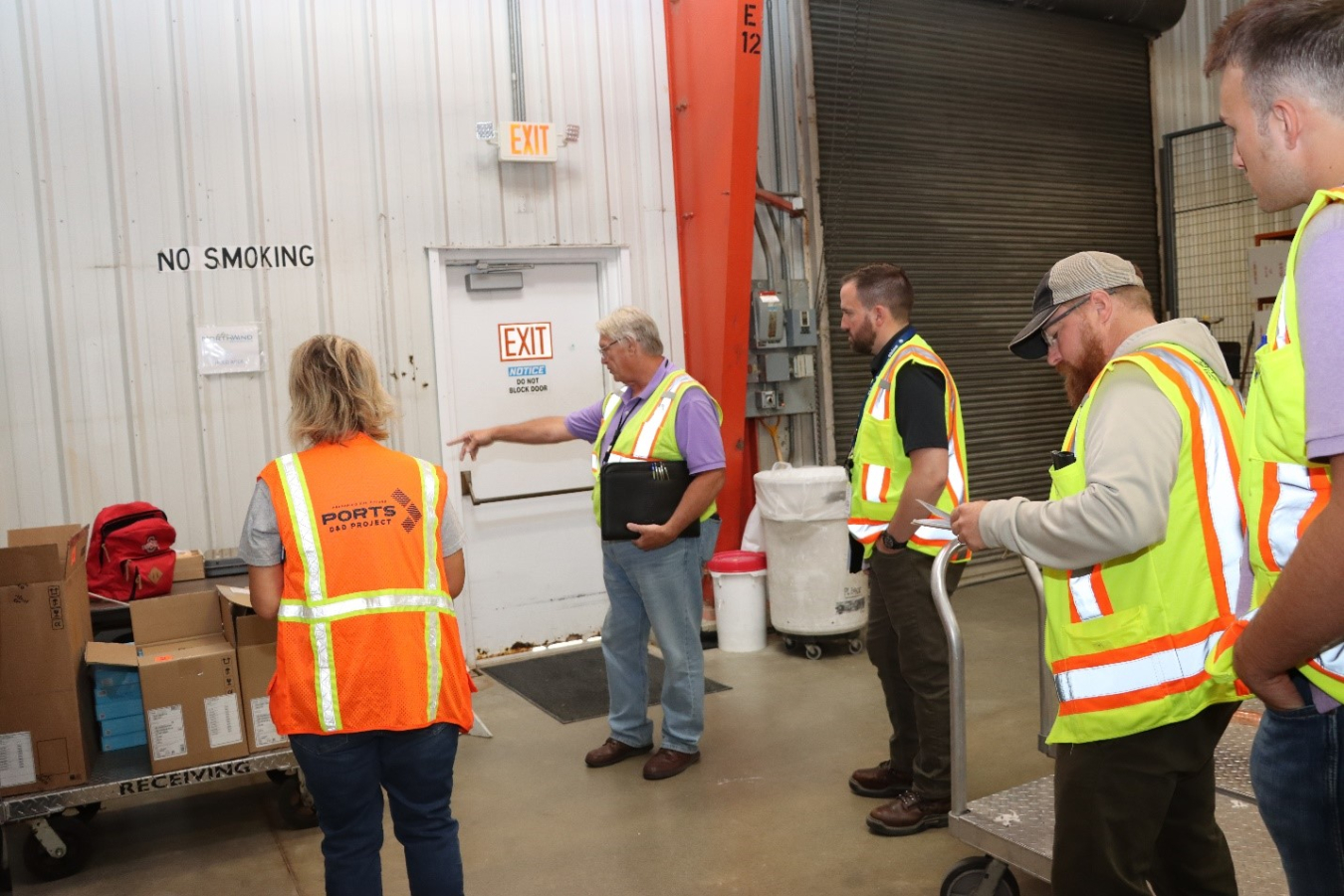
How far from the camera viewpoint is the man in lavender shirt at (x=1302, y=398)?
4.00ft

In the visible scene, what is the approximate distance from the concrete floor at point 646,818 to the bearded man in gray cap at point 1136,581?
1.34 meters

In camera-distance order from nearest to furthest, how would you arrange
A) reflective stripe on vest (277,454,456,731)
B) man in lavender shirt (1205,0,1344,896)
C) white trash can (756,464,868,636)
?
man in lavender shirt (1205,0,1344,896) → reflective stripe on vest (277,454,456,731) → white trash can (756,464,868,636)

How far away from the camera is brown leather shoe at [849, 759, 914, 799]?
12.3ft

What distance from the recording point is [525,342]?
5906 millimetres

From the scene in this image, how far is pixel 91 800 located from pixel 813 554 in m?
3.41

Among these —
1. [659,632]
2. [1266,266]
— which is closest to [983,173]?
[1266,266]

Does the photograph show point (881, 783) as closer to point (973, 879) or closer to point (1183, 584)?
point (973, 879)

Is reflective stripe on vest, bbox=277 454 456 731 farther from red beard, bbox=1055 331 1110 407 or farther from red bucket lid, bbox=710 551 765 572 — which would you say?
red bucket lid, bbox=710 551 765 572

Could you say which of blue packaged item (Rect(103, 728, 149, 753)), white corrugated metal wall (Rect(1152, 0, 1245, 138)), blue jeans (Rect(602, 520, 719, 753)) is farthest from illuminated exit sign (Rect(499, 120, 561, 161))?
white corrugated metal wall (Rect(1152, 0, 1245, 138))

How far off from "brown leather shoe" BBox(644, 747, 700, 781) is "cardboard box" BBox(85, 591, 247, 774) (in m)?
1.46

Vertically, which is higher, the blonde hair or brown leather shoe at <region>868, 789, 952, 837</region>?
the blonde hair

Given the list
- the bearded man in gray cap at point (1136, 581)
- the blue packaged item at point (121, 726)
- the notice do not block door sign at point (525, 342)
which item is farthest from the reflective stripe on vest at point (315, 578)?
the notice do not block door sign at point (525, 342)

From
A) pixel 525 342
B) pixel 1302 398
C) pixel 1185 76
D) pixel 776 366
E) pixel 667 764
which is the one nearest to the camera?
pixel 1302 398

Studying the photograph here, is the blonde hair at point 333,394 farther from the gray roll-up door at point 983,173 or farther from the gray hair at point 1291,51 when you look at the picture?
the gray roll-up door at point 983,173
